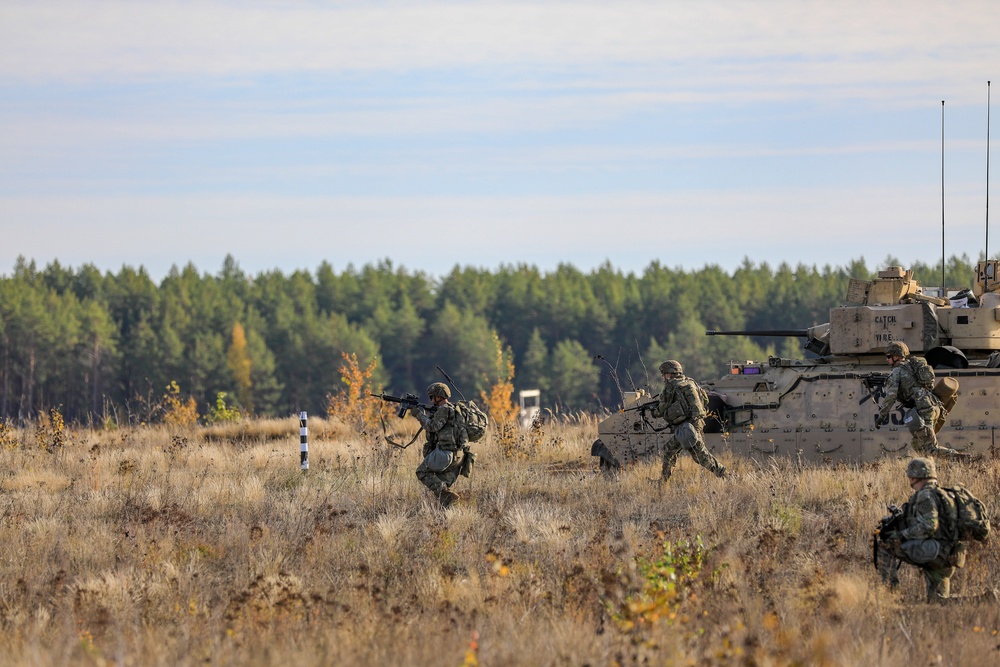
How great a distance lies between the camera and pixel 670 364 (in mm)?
15312

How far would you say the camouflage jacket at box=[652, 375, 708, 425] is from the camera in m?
15.1

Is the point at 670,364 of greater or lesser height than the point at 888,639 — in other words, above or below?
above

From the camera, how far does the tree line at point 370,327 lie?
84.2 metres

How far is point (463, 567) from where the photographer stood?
11641mm

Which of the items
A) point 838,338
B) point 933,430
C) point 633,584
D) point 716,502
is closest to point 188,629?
point 633,584

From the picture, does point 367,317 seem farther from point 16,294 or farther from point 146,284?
point 16,294

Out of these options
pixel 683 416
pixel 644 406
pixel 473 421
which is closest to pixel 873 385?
pixel 683 416

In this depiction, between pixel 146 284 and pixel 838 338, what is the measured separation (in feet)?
297

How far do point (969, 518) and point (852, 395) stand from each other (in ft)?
20.3

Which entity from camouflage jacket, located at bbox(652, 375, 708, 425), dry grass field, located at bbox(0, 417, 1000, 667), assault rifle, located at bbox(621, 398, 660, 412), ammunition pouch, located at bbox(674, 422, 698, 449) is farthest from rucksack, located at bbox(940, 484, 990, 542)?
assault rifle, located at bbox(621, 398, 660, 412)

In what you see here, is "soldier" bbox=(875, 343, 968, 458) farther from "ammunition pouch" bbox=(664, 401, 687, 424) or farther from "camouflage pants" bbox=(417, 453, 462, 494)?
"camouflage pants" bbox=(417, 453, 462, 494)

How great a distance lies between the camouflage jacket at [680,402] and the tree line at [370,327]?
61421 mm

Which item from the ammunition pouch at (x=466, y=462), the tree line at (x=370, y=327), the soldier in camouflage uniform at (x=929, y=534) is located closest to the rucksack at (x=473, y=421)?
the ammunition pouch at (x=466, y=462)

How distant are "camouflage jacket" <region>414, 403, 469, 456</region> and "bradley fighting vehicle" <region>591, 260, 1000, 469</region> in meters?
3.26
